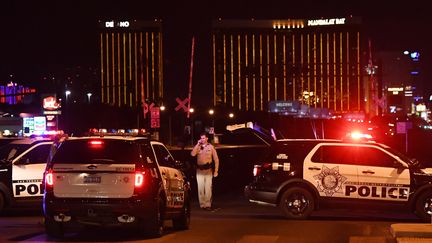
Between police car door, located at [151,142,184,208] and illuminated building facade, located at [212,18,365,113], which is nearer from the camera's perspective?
police car door, located at [151,142,184,208]

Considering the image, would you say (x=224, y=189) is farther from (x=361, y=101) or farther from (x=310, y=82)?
(x=361, y=101)

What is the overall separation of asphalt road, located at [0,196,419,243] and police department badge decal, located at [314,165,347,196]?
66cm

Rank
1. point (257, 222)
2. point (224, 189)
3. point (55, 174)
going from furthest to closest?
point (224, 189) < point (257, 222) < point (55, 174)

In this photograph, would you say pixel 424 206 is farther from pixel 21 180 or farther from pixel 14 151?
pixel 14 151

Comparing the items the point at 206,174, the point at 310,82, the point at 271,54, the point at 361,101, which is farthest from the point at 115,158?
the point at 361,101

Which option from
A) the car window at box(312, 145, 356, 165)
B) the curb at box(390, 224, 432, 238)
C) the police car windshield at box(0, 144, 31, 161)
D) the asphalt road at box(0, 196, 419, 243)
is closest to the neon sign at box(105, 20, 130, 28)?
the police car windshield at box(0, 144, 31, 161)

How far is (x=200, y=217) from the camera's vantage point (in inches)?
677

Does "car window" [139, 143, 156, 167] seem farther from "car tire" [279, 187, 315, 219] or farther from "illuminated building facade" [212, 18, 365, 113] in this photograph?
"illuminated building facade" [212, 18, 365, 113]

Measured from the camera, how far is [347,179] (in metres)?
17.0

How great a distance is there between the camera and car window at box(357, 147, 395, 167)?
16953 mm

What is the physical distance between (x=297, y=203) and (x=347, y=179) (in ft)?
4.03

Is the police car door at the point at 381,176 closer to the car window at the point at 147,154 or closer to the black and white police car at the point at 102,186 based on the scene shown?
the car window at the point at 147,154

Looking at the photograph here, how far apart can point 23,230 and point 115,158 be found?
2.86 meters

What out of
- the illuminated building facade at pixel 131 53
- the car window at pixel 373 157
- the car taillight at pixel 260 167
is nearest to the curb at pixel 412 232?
the car window at pixel 373 157
